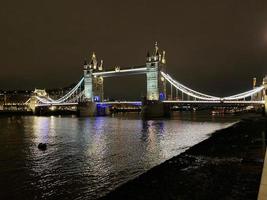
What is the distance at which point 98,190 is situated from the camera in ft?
39.0

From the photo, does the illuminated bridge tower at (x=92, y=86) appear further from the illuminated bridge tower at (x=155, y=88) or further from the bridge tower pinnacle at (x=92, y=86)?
the illuminated bridge tower at (x=155, y=88)

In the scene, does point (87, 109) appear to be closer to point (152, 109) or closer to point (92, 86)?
point (92, 86)

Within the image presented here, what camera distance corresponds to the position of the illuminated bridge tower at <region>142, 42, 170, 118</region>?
245 ft

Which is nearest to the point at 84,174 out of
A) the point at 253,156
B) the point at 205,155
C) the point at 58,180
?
the point at 58,180

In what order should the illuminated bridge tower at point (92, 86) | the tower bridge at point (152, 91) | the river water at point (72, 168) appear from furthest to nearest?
the illuminated bridge tower at point (92, 86), the tower bridge at point (152, 91), the river water at point (72, 168)

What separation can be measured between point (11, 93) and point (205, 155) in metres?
138

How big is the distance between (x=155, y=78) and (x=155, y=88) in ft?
8.13

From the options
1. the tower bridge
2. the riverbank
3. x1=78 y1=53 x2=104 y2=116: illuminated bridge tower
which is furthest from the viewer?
x1=78 y1=53 x2=104 y2=116: illuminated bridge tower

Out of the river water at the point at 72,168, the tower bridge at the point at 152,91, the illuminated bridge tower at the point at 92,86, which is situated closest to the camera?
the river water at the point at 72,168

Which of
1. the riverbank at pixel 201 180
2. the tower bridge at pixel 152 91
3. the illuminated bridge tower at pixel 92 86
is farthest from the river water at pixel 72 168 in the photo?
the illuminated bridge tower at pixel 92 86

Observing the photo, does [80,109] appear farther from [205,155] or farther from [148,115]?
[205,155]

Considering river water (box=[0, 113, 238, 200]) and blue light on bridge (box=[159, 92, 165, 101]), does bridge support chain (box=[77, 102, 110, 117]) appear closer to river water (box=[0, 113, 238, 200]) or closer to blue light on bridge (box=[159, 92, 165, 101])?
blue light on bridge (box=[159, 92, 165, 101])

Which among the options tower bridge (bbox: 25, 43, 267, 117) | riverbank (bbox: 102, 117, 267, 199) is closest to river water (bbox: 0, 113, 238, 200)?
riverbank (bbox: 102, 117, 267, 199)

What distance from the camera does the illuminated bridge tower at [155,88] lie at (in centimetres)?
7481
